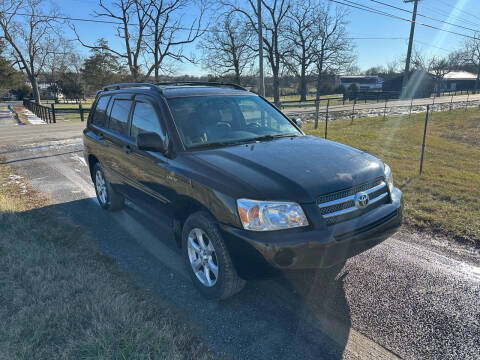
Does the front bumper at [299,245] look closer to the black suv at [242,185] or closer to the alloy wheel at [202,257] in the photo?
the black suv at [242,185]

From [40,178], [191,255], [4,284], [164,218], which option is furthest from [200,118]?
[40,178]

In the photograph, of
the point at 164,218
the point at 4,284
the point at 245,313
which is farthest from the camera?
the point at 164,218

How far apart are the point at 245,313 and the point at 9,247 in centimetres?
290

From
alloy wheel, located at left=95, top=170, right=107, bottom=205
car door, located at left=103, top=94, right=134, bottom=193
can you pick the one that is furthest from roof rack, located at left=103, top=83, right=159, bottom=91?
alloy wheel, located at left=95, top=170, right=107, bottom=205

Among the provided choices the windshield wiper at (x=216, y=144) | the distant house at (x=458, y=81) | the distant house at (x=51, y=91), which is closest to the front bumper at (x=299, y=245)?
the windshield wiper at (x=216, y=144)

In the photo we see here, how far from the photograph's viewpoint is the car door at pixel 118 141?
4152 millimetres

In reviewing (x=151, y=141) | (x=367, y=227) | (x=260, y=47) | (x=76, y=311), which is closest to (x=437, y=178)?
(x=367, y=227)

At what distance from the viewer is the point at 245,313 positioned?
2.87 meters

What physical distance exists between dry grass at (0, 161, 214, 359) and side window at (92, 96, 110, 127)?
192cm

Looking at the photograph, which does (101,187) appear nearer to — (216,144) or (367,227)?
(216,144)

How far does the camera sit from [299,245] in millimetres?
2416

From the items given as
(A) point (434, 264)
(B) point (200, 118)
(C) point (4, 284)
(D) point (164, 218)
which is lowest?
(A) point (434, 264)

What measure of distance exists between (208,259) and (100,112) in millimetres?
3409

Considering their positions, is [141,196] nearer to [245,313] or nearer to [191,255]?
[191,255]
